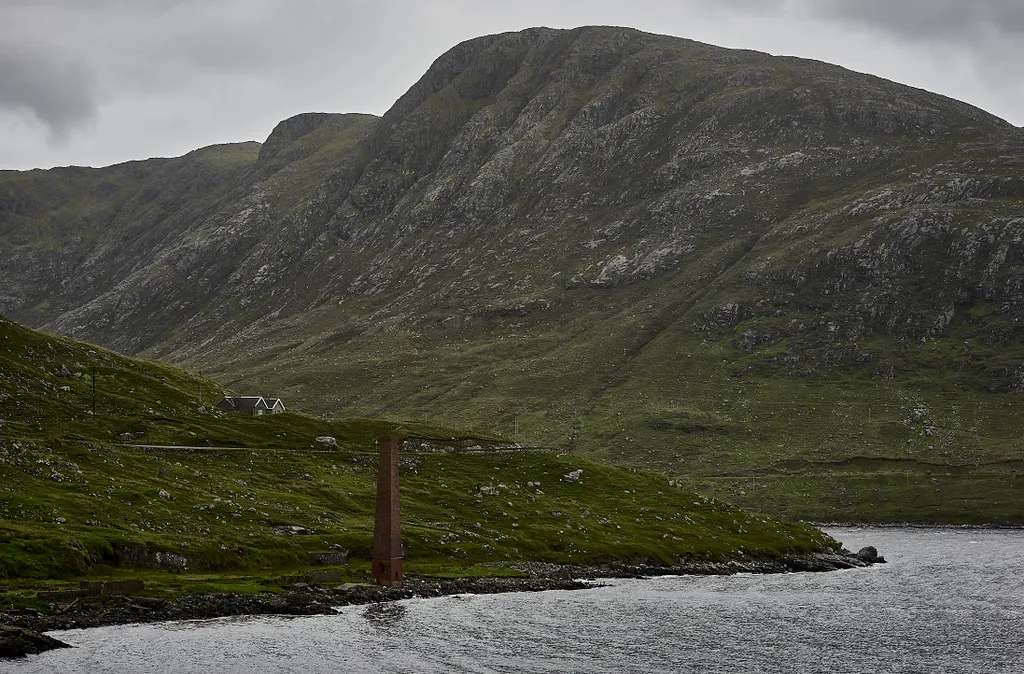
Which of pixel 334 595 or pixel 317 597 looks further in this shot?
pixel 334 595

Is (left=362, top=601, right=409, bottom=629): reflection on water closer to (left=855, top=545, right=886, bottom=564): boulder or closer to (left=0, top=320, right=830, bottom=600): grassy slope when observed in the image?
(left=0, top=320, right=830, bottom=600): grassy slope

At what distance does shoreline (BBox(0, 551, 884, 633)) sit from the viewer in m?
90.5

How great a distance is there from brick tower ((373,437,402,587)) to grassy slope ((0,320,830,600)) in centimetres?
433

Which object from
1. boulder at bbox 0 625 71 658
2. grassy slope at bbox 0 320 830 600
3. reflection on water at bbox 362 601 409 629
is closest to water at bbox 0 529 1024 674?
reflection on water at bbox 362 601 409 629

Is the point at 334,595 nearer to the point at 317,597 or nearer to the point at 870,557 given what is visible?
the point at 317,597

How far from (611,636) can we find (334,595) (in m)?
28.0

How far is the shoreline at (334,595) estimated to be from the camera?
90494mm

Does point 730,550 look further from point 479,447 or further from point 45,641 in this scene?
point 45,641

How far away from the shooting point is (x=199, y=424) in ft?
569

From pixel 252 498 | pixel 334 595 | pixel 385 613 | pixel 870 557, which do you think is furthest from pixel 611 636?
pixel 870 557

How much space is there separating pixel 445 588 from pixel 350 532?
18412mm

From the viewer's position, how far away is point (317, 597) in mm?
108312

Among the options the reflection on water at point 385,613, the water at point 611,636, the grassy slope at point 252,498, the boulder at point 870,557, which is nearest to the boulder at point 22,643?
the water at point 611,636

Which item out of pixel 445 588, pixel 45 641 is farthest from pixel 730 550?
pixel 45 641
